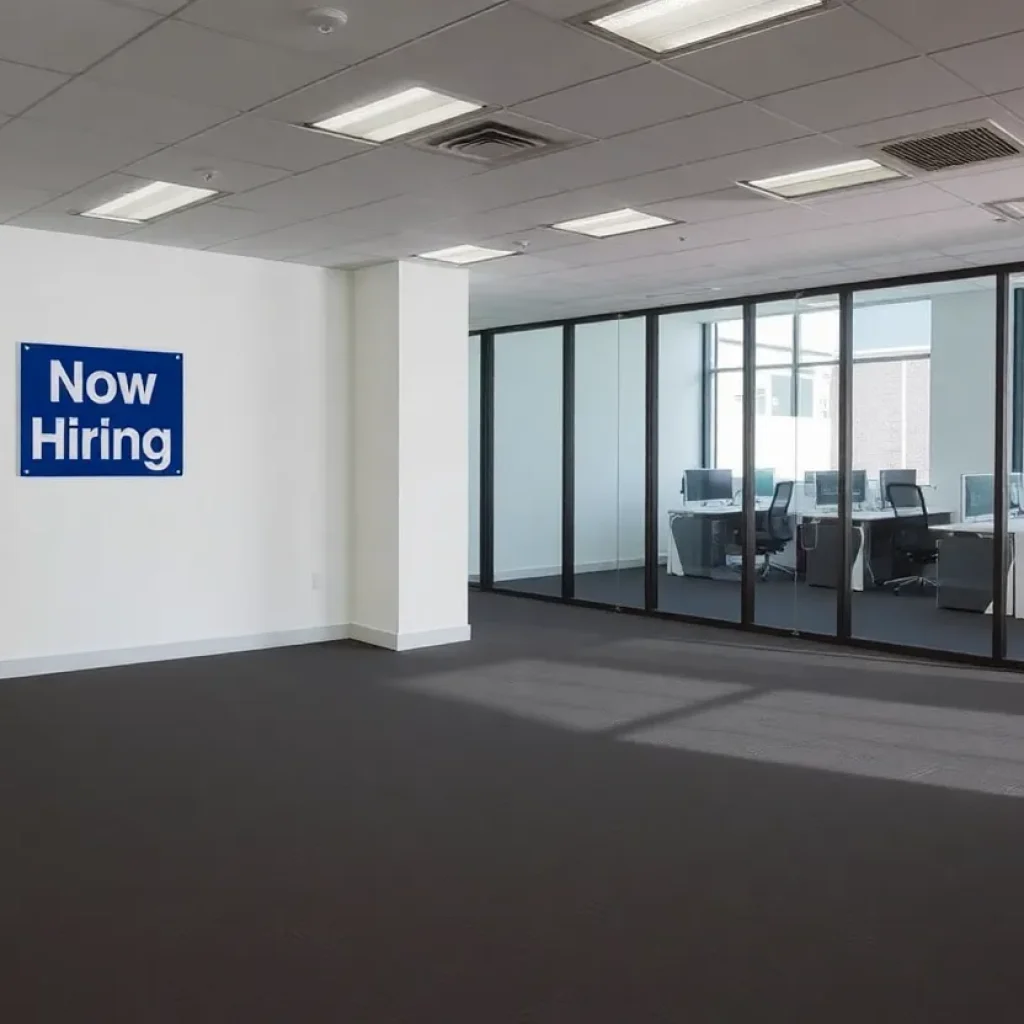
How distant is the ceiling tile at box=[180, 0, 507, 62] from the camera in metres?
3.38

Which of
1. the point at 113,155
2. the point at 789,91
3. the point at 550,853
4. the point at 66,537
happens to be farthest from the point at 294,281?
the point at 550,853

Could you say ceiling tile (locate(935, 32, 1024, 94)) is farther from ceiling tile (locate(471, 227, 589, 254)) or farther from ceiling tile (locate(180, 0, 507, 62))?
ceiling tile (locate(471, 227, 589, 254))

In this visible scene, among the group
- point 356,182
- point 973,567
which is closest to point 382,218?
point 356,182

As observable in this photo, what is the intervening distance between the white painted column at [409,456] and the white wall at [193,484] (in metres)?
0.20

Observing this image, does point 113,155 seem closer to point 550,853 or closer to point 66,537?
point 66,537

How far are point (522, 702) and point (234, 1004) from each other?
3598 millimetres

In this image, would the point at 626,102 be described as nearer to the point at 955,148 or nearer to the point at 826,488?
the point at 955,148

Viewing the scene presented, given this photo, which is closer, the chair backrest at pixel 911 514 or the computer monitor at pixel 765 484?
the computer monitor at pixel 765 484

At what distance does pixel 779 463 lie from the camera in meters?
9.28

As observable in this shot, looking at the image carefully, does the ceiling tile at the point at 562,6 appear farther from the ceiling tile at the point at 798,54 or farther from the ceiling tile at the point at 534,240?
the ceiling tile at the point at 534,240

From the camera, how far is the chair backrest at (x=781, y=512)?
10.2 meters

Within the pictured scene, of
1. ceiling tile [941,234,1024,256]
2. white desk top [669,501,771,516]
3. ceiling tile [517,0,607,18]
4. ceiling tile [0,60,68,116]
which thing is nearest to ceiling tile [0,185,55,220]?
ceiling tile [0,60,68,116]

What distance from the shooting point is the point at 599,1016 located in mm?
2840

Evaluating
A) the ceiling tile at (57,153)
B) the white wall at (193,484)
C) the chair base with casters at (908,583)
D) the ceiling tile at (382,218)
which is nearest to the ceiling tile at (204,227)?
the white wall at (193,484)
